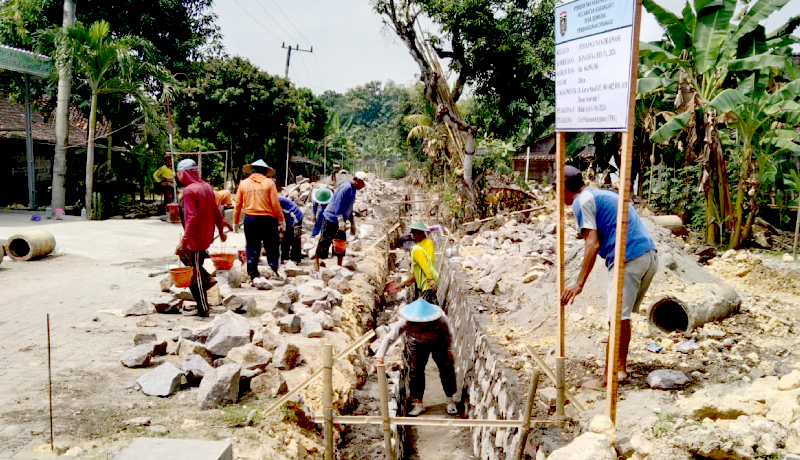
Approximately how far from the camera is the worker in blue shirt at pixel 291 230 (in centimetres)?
924

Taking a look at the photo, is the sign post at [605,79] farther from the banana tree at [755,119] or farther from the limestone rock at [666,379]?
the banana tree at [755,119]

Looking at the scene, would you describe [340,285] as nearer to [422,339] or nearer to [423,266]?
[423,266]

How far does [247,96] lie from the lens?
21719mm

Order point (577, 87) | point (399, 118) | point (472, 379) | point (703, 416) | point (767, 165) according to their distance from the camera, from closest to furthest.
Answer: point (703, 416)
point (577, 87)
point (472, 379)
point (767, 165)
point (399, 118)

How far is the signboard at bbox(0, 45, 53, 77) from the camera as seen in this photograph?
1334 cm

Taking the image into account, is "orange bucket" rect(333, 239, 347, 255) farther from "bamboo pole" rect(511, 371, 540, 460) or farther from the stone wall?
"bamboo pole" rect(511, 371, 540, 460)

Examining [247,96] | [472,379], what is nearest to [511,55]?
[247,96]

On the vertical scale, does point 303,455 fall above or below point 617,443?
below

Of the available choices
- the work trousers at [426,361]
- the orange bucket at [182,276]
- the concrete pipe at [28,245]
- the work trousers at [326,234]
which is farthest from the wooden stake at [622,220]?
the concrete pipe at [28,245]

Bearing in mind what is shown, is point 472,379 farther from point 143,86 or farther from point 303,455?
point 143,86

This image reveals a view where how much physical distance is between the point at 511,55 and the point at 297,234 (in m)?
10.7

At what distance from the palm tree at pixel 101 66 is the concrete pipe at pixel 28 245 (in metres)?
5.80

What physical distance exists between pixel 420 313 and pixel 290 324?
1.34 m

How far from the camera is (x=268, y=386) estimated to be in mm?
4176
